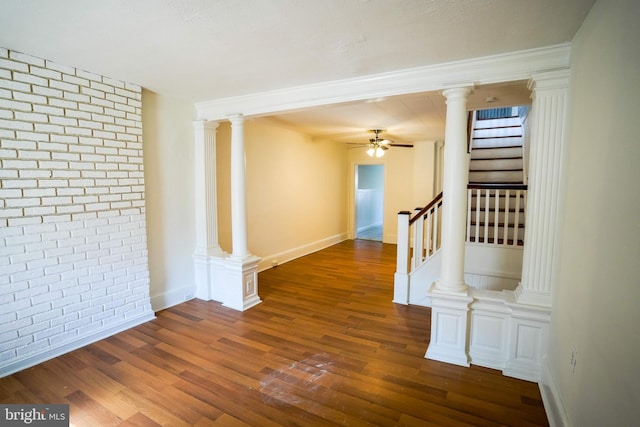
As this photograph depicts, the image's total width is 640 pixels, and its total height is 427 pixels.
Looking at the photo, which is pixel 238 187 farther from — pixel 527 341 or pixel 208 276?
pixel 527 341

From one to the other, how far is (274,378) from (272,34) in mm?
2550

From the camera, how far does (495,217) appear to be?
3705mm

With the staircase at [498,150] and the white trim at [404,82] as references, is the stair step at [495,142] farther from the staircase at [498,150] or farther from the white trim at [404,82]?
the white trim at [404,82]

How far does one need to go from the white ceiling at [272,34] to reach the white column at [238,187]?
0.77 m

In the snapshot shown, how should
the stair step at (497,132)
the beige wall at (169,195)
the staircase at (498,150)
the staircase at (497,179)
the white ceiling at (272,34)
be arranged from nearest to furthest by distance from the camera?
the white ceiling at (272,34) → the beige wall at (169,195) → the staircase at (497,179) → the staircase at (498,150) → the stair step at (497,132)

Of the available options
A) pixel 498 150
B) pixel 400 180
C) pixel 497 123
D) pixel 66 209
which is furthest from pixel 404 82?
pixel 400 180

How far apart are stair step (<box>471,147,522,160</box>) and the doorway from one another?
171 inches

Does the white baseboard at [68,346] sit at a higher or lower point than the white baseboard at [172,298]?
lower

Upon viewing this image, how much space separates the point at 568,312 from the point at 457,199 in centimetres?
112

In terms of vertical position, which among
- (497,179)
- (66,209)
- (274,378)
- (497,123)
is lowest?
(274,378)

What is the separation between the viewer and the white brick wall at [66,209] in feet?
8.14

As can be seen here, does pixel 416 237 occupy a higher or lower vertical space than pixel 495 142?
lower

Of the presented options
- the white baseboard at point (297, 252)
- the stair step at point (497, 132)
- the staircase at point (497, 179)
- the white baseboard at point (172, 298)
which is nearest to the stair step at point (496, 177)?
the staircase at point (497, 179)

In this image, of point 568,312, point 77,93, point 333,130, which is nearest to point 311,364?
point 568,312
